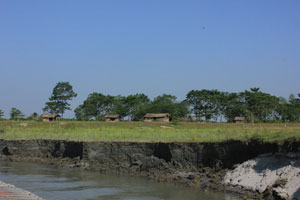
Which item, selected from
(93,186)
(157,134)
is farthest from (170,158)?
(157,134)

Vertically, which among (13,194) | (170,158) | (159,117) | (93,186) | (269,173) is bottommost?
(93,186)

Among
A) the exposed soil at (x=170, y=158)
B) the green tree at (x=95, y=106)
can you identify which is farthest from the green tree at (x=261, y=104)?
the exposed soil at (x=170, y=158)

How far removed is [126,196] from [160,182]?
10.5 ft

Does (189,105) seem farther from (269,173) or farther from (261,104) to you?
(269,173)

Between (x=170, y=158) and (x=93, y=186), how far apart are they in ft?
14.6

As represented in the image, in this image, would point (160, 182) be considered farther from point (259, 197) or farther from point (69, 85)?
point (69, 85)

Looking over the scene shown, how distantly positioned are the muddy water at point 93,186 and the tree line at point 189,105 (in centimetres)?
4912

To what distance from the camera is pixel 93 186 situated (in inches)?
639

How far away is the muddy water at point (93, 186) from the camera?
1398cm

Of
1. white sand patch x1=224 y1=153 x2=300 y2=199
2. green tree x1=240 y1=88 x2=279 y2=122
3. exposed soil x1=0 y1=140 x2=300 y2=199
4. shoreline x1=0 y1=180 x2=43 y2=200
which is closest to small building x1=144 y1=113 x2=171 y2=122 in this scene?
green tree x1=240 y1=88 x2=279 y2=122

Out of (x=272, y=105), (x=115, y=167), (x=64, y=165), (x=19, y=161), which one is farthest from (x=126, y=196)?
(x=272, y=105)

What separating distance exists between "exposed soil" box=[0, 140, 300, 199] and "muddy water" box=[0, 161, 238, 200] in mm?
917

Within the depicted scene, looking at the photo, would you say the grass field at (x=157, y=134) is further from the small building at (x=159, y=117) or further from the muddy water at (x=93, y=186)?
the small building at (x=159, y=117)

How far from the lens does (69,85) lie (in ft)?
275
